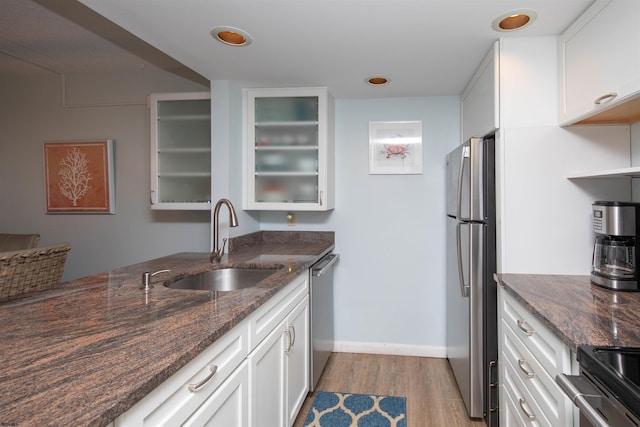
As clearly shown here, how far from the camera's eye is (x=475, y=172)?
1985 mm

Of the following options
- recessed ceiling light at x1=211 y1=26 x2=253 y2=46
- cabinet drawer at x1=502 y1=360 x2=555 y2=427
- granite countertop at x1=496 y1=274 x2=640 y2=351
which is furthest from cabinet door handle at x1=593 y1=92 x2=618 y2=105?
recessed ceiling light at x1=211 y1=26 x2=253 y2=46

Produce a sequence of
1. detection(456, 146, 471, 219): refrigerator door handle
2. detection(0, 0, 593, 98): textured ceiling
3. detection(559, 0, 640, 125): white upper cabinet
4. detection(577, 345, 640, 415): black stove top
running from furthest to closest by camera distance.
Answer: detection(456, 146, 471, 219): refrigerator door handle
detection(0, 0, 593, 98): textured ceiling
detection(559, 0, 640, 125): white upper cabinet
detection(577, 345, 640, 415): black stove top

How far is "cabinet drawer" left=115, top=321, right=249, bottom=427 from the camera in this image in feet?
2.56

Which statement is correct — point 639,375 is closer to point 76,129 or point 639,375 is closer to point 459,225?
point 459,225

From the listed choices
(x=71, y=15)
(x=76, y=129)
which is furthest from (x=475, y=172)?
(x=76, y=129)

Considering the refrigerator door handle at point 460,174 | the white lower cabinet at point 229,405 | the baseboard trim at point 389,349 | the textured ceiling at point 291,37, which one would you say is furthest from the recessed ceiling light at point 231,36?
the baseboard trim at point 389,349

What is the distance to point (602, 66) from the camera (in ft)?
4.79

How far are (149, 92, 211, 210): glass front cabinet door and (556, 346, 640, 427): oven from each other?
2304mm

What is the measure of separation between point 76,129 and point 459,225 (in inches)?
128

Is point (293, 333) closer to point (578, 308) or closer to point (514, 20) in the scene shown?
point (578, 308)

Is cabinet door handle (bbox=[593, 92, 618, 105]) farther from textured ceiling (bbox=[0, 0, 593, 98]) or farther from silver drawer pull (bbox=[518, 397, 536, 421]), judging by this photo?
silver drawer pull (bbox=[518, 397, 536, 421])

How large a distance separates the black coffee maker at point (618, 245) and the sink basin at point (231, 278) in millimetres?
1541

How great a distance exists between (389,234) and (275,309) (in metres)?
1.61

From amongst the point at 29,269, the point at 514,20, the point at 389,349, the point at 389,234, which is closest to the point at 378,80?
the point at 514,20
